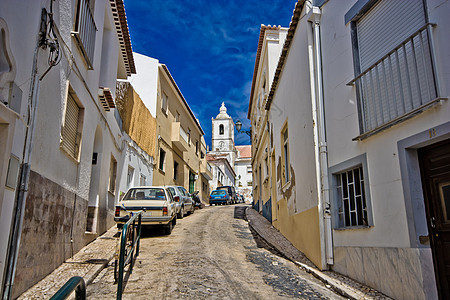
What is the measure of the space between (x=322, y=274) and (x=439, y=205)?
2.59 metres

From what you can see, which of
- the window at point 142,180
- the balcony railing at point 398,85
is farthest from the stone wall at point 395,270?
the window at point 142,180

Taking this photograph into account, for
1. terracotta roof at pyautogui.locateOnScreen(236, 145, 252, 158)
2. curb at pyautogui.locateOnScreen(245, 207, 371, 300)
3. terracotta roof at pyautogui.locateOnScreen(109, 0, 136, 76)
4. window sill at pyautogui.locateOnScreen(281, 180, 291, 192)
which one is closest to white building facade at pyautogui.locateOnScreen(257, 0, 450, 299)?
curb at pyautogui.locateOnScreen(245, 207, 371, 300)

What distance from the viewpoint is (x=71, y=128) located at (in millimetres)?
8242

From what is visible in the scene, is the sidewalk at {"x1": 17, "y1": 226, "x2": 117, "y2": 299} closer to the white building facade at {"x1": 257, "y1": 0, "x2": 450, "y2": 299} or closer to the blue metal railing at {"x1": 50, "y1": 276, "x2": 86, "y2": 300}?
the blue metal railing at {"x1": 50, "y1": 276, "x2": 86, "y2": 300}

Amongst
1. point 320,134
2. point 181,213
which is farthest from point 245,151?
point 320,134

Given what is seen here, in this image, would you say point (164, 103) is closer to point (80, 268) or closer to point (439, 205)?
point (80, 268)

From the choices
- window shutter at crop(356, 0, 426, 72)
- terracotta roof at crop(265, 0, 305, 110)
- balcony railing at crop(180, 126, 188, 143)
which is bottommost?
window shutter at crop(356, 0, 426, 72)

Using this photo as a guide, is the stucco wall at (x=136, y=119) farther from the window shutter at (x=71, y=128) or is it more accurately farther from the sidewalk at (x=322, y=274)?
the sidewalk at (x=322, y=274)

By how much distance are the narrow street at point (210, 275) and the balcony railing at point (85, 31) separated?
4786mm

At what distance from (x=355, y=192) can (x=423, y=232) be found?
5.83 ft

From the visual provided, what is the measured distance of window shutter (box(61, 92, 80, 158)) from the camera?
25.7 ft

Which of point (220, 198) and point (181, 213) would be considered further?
point (220, 198)

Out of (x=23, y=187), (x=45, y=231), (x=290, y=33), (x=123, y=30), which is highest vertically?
(x=123, y=30)

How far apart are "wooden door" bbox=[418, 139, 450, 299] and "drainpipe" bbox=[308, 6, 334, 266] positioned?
226cm
